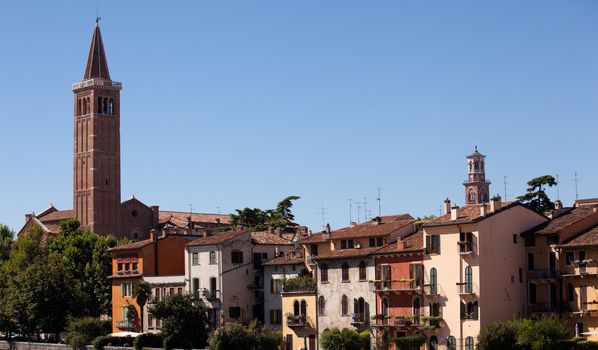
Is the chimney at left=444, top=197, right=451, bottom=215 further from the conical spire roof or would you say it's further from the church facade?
the conical spire roof

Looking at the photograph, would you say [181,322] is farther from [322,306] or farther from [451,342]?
[451,342]

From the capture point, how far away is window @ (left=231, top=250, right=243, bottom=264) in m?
89.1

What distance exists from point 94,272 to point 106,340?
1986cm

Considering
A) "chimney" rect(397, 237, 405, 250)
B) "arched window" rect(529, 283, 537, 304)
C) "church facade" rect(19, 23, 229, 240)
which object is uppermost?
"church facade" rect(19, 23, 229, 240)

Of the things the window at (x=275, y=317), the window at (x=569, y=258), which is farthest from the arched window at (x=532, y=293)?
the window at (x=275, y=317)

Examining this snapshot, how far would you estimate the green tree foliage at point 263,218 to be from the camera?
11591 centimetres

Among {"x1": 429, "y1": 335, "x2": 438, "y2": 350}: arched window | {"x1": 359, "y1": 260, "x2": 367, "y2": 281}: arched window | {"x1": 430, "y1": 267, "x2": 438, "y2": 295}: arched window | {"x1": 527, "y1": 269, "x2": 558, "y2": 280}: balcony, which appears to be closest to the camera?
{"x1": 527, "y1": 269, "x2": 558, "y2": 280}: balcony

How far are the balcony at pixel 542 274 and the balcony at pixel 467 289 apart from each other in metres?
3.82

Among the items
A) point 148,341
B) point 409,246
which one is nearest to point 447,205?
point 409,246

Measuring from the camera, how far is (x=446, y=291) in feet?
242

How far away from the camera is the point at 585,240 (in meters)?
70.7

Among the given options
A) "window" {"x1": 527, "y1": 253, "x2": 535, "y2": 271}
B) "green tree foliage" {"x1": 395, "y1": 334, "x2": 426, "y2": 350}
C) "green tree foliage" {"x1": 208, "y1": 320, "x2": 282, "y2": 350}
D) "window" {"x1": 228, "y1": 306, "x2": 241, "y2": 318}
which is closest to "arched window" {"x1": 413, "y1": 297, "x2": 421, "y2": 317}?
"green tree foliage" {"x1": 395, "y1": 334, "x2": 426, "y2": 350}

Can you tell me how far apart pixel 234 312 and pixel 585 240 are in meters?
27.8

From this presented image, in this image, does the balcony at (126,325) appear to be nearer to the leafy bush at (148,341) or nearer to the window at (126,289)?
the window at (126,289)
